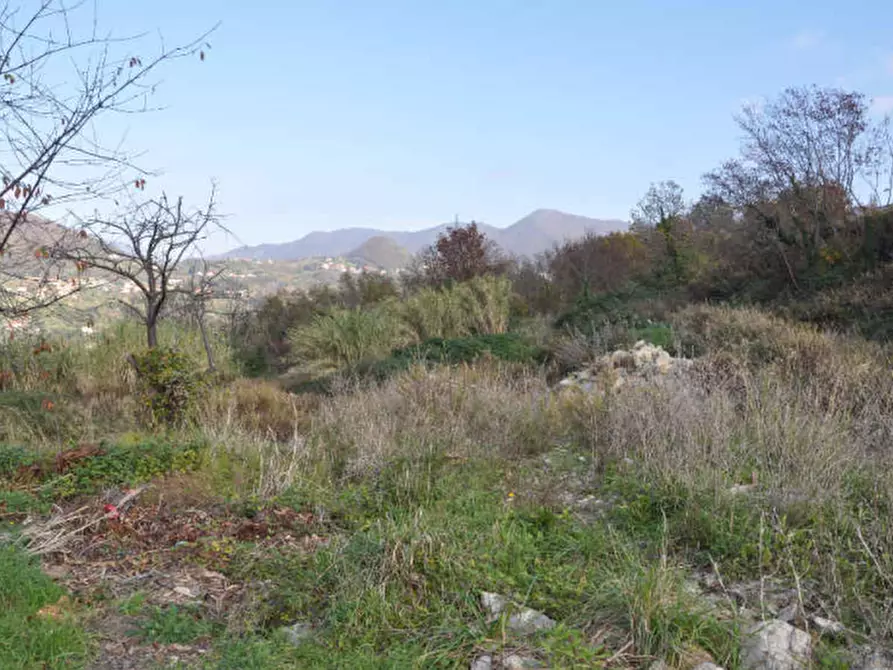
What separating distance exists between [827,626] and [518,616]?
4.14 feet

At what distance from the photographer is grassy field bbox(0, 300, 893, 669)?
110 inches

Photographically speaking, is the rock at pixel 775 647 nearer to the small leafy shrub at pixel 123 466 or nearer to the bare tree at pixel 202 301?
the small leafy shrub at pixel 123 466

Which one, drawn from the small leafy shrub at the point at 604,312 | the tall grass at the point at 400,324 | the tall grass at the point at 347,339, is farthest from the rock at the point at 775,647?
the tall grass at the point at 347,339

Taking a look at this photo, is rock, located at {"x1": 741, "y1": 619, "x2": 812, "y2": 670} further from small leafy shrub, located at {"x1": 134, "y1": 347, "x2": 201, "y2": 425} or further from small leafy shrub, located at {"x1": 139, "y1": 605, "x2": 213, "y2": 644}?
small leafy shrub, located at {"x1": 134, "y1": 347, "x2": 201, "y2": 425}

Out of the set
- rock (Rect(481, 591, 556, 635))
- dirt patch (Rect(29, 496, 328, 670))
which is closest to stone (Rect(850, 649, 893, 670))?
rock (Rect(481, 591, 556, 635))

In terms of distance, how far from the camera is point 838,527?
357 cm

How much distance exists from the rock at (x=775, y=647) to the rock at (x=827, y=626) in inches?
6.0

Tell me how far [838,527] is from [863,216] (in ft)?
39.6

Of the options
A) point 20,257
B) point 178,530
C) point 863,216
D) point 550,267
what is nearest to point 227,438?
point 178,530

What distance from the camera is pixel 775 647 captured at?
2.63m

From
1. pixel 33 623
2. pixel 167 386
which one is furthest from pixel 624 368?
pixel 33 623

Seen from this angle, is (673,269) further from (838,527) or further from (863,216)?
(838,527)

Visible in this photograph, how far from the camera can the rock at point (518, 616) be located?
2.79 m

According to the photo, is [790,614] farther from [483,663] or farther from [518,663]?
[483,663]
